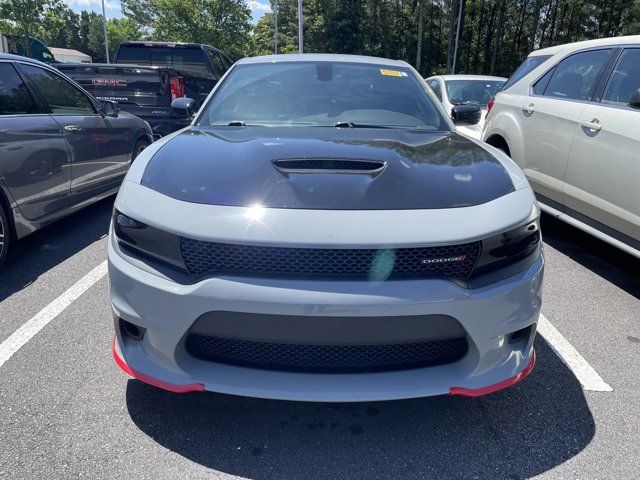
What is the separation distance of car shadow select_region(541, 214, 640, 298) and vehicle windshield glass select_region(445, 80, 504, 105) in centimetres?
396

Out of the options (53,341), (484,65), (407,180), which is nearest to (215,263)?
(407,180)

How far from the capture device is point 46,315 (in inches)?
131

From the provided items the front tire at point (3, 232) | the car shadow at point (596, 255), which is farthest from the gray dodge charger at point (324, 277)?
the car shadow at point (596, 255)

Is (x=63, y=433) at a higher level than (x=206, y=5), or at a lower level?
lower

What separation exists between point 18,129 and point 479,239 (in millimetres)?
3646

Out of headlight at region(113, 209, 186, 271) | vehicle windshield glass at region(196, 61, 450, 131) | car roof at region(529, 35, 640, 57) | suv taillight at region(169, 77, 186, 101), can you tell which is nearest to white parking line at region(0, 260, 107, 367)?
headlight at region(113, 209, 186, 271)

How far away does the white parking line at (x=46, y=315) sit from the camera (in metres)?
2.92

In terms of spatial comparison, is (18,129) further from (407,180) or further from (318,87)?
(407,180)

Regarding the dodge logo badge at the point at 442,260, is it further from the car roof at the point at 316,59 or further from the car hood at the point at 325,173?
the car roof at the point at 316,59

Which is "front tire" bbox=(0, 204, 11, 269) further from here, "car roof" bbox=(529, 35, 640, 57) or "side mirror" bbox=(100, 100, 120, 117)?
"car roof" bbox=(529, 35, 640, 57)

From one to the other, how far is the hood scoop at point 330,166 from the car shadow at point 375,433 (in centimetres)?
111

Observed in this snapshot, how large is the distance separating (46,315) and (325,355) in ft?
7.30

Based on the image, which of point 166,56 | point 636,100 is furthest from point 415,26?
point 636,100

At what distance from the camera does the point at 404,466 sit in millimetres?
Answer: 2074
